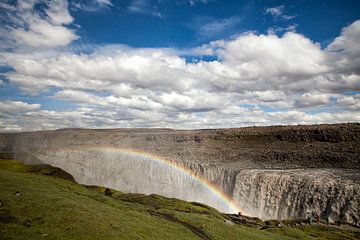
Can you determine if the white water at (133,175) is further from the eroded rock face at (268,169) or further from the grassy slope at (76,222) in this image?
the grassy slope at (76,222)

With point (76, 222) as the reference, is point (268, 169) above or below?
above

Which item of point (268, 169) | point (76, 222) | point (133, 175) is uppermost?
point (268, 169)

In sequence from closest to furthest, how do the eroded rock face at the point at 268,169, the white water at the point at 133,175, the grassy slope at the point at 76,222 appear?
1. the grassy slope at the point at 76,222
2. the eroded rock face at the point at 268,169
3. the white water at the point at 133,175

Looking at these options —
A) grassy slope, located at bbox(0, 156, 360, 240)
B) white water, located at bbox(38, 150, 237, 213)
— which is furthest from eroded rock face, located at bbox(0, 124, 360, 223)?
grassy slope, located at bbox(0, 156, 360, 240)

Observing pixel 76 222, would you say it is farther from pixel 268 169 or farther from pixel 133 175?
pixel 133 175

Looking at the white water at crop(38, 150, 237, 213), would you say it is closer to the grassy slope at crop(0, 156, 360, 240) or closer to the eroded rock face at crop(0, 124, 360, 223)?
the eroded rock face at crop(0, 124, 360, 223)

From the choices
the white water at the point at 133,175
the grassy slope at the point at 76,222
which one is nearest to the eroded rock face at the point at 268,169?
the white water at the point at 133,175

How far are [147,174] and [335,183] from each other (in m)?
86.3

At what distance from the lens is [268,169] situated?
81.6 m

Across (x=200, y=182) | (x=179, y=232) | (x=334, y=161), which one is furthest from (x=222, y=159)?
(x=179, y=232)

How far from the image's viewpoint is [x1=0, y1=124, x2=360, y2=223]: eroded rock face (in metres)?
57.1

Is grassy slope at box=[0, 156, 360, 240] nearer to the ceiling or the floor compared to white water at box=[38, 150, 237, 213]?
nearer to the ceiling

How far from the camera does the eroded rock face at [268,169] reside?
5706 centimetres

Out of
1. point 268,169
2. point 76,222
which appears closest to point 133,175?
point 268,169
